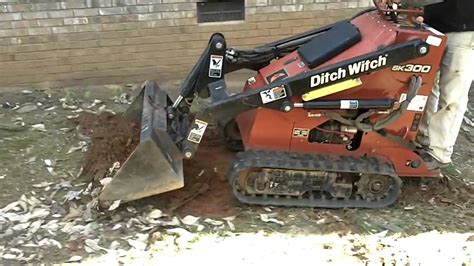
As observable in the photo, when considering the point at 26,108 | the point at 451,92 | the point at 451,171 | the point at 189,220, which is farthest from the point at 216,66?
the point at 26,108

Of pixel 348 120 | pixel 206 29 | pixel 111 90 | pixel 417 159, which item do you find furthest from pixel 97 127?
pixel 417 159

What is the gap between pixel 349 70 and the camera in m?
4.53

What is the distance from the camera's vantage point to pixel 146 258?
4.30 metres

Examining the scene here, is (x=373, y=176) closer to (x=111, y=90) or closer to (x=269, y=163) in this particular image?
(x=269, y=163)

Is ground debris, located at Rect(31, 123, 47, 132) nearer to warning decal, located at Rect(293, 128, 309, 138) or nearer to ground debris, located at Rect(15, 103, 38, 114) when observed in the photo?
ground debris, located at Rect(15, 103, 38, 114)

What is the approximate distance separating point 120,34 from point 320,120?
10.3 ft

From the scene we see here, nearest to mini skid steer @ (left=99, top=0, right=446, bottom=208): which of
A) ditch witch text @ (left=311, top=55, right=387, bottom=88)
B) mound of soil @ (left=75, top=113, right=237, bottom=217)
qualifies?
ditch witch text @ (left=311, top=55, right=387, bottom=88)

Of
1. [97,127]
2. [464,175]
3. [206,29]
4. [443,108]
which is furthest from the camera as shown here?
[206,29]

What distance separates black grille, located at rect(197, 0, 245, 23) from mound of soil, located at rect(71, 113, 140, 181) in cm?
168

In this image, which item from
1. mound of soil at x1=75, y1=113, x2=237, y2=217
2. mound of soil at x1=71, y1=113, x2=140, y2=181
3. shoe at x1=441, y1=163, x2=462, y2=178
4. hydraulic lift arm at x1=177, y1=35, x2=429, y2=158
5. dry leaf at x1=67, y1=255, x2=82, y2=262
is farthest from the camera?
shoe at x1=441, y1=163, x2=462, y2=178

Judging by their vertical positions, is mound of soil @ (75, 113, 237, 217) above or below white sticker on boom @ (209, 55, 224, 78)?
below

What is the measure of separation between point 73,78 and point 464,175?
4175mm

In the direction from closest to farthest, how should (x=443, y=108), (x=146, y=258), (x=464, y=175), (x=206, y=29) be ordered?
(x=146, y=258), (x=443, y=108), (x=464, y=175), (x=206, y=29)

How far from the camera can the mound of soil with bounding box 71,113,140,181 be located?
5.32 meters
